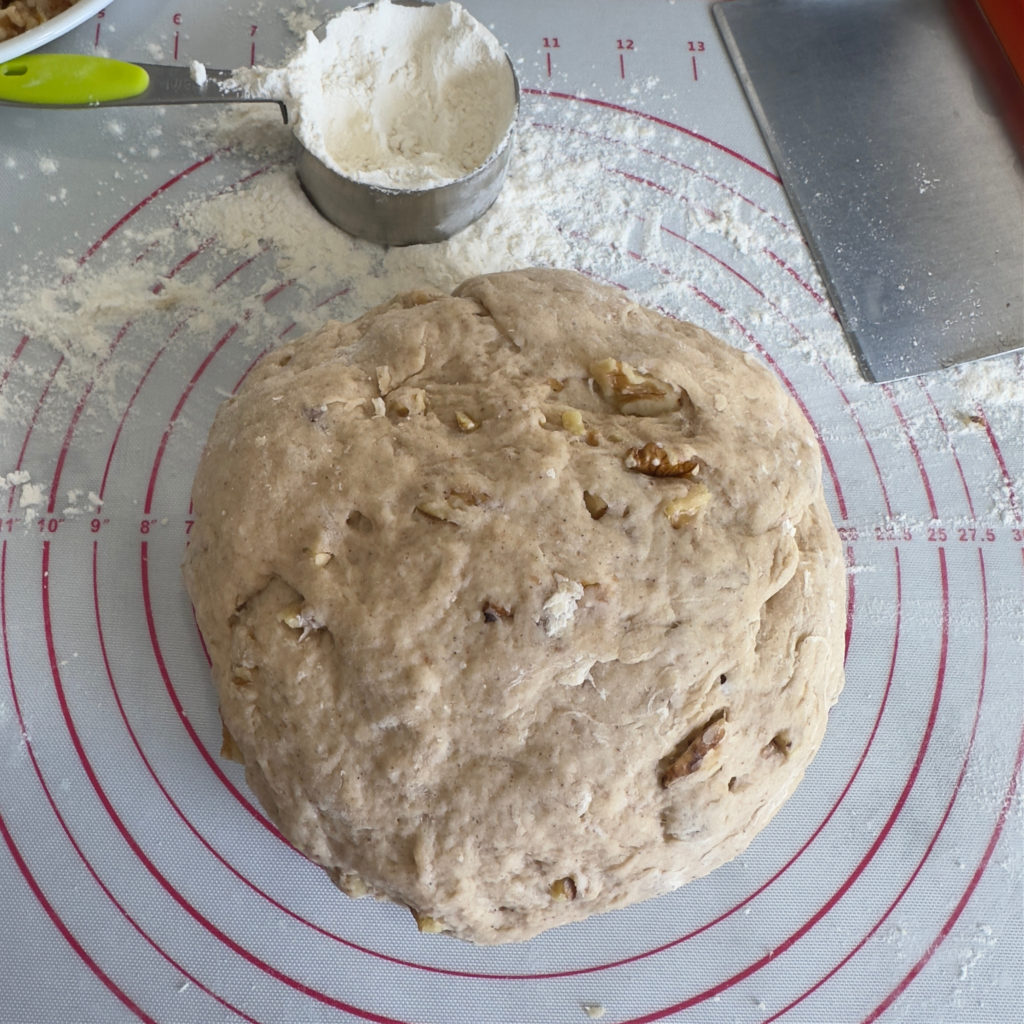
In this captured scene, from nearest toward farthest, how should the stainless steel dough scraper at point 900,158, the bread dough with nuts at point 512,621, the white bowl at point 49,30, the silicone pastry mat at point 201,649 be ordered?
the bread dough with nuts at point 512,621
the silicone pastry mat at point 201,649
the white bowl at point 49,30
the stainless steel dough scraper at point 900,158

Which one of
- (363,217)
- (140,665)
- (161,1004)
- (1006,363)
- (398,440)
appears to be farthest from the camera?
(1006,363)

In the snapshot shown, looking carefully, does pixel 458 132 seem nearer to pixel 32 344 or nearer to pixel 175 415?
pixel 175 415

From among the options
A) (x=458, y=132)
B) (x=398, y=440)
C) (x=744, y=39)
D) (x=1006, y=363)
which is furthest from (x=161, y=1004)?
(x=744, y=39)

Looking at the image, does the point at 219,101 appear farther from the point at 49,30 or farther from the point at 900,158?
the point at 900,158

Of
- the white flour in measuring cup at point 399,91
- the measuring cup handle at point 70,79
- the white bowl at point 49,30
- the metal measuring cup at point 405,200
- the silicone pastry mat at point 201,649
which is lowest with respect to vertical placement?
the silicone pastry mat at point 201,649

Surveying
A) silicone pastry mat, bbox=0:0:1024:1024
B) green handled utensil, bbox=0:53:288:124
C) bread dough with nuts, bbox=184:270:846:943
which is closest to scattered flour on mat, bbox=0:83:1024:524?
silicone pastry mat, bbox=0:0:1024:1024

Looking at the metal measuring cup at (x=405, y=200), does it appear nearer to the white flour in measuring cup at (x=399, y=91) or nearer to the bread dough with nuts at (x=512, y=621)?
the white flour in measuring cup at (x=399, y=91)

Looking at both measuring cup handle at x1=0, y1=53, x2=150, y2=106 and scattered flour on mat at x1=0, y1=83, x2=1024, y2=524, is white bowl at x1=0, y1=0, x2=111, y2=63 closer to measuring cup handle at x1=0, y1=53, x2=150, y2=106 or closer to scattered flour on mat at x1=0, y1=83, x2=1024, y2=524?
measuring cup handle at x1=0, y1=53, x2=150, y2=106

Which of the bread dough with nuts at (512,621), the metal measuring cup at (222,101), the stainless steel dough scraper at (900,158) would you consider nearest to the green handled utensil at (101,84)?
the metal measuring cup at (222,101)
